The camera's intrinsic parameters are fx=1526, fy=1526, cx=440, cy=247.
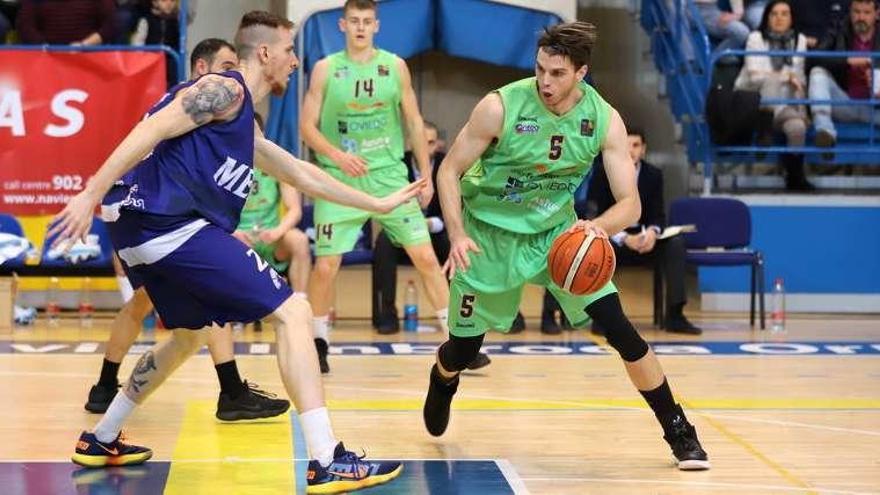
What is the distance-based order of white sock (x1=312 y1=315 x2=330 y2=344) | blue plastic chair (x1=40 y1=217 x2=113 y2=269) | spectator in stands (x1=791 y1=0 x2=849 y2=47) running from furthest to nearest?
spectator in stands (x1=791 y1=0 x2=849 y2=47) → blue plastic chair (x1=40 y1=217 x2=113 y2=269) → white sock (x1=312 y1=315 x2=330 y2=344)

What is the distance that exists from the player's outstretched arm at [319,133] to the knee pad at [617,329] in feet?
9.84

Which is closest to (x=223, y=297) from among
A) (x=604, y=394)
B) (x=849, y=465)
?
(x=849, y=465)

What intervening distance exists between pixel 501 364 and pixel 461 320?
320 cm

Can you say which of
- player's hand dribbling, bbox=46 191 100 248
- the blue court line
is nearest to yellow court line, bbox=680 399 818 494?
the blue court line

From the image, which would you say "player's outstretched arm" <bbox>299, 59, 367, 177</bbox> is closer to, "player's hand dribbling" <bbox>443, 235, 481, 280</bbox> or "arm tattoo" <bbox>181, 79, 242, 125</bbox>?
"player's hand dribbling" <bbox>443, 235, 481, 280</bbox>

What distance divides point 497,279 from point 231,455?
1373 mm

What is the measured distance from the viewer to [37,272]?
12.0 meters

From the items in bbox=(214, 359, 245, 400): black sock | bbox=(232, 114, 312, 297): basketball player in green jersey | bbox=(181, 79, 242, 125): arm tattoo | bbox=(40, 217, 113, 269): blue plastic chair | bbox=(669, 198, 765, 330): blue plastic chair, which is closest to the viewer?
bbox=(181, 79, 242, 125): arm tattoo

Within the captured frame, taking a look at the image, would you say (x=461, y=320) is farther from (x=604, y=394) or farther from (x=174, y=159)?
(x=604, y=394)

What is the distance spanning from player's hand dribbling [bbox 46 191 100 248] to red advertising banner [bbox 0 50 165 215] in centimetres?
734

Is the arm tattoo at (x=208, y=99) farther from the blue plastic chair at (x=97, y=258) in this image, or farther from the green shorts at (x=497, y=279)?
the blue plastic chair at (x=97, y=258)

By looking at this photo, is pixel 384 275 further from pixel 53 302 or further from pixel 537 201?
pixel 537 201

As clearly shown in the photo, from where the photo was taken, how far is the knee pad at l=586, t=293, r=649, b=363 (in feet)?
20.3

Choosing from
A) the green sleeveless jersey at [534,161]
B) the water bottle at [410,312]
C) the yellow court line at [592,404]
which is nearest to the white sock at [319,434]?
the green sleeveless jersey at [534,161]
